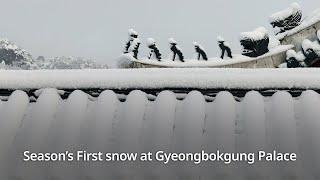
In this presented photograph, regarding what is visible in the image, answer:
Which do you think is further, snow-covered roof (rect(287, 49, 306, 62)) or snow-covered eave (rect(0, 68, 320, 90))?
snow-covered roof (rect(287, 49, 306, 62))

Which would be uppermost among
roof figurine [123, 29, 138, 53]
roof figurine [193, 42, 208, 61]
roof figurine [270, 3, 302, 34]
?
roof figurine [270, 3, 302, 34]

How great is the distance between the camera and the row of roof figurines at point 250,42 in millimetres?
12062

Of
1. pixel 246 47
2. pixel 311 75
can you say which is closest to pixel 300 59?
pixel 246 47

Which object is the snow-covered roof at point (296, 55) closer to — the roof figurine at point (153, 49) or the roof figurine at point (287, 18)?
the roof figurine at point (287, 18)

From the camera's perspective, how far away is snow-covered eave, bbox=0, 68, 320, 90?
342cm

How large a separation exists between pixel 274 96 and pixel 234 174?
0.60 meters

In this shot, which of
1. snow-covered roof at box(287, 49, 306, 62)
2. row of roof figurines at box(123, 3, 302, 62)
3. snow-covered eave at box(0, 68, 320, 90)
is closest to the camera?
snow-covered eave at box(0, 68, 320, 90)

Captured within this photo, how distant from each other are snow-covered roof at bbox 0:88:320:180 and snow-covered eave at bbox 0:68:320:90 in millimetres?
77

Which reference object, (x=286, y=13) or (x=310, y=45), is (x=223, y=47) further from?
(x=310, y=45)

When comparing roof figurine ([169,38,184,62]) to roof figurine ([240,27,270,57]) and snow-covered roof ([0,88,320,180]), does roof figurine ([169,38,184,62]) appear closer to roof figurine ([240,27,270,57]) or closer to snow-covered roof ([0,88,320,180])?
roof figurine ([240,27,270,57])

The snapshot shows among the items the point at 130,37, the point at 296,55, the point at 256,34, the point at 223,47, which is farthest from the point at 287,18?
the point at 130,37

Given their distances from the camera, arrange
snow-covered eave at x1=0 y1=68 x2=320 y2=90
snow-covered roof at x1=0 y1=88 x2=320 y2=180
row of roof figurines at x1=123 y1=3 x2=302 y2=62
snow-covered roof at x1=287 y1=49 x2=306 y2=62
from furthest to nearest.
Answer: row of roof figurines at x1=123 y1=3 x2=302 y2=62
snow-covered roof at x1=287 y1=49 x2=306 y2=62
snow-covered eave at x1=0 y1=68 x2=320 y2=90
snow-covered roof at x1=0 y1=88 x2=320 y2=180

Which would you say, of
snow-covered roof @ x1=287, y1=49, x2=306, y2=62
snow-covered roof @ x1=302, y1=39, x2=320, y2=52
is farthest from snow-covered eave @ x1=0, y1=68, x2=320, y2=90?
snow-covered roof @ x1=287, y1=49, x2=306, y2=62

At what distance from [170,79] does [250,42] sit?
28.9 ft
